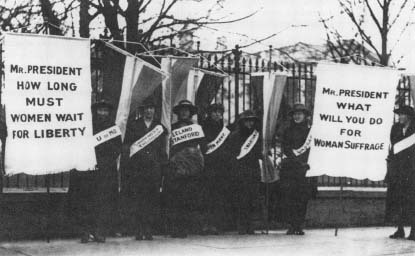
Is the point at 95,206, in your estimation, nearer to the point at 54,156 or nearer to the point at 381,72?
the point at 54,156

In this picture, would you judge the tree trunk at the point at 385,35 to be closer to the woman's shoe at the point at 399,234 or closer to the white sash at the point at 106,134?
the woman's shoe at the point at 399,234

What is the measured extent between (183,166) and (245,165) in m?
1.17

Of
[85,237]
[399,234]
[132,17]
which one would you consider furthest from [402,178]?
[132,17]

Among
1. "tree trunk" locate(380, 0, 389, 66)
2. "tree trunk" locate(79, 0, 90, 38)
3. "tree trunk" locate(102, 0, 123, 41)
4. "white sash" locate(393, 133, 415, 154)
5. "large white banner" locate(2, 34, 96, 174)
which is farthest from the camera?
"tree trunk" locate(380, 0, 389, 66)

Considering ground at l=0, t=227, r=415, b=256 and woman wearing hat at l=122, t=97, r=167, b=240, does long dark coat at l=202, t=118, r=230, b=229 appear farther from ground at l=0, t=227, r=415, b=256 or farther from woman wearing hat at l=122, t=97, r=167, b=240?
woman wearing hat at l=122, t=97, r=167, b=240

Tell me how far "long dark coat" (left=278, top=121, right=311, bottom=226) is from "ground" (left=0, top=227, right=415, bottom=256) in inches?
17.4

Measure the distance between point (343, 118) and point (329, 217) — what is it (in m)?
2.80

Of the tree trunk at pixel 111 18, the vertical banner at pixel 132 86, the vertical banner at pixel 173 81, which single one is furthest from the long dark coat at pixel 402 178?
the tree trunk at pixel 111 18

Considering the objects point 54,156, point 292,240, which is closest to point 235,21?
point 292,240

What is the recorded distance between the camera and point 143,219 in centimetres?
941

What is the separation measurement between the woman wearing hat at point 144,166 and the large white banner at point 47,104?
821 millimetres

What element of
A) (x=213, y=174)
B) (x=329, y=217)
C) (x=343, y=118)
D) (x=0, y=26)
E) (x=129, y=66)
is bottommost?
(x=329, y=217)

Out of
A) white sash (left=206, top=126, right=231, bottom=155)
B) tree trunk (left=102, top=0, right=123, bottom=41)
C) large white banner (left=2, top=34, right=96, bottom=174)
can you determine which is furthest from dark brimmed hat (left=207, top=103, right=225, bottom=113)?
tree trunk (left=102, top=0, right=123, bottom=41)

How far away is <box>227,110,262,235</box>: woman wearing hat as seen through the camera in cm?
1033
